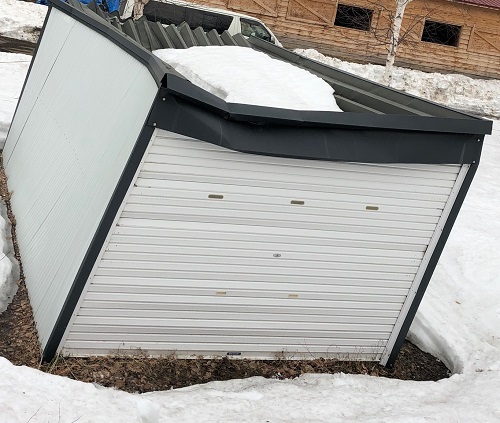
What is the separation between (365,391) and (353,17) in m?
22.4

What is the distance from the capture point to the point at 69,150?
7.56m

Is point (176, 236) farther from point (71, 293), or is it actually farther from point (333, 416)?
point (333, 416)

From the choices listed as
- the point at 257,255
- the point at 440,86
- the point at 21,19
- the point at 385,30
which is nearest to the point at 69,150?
the point at 257,255

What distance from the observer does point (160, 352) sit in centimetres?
666

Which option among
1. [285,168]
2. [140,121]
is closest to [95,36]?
[140,121]

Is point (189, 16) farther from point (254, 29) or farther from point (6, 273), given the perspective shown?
point (6, 273)

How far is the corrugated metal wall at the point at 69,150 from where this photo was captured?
611 cm

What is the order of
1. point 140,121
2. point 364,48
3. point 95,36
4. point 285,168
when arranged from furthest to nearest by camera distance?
point 364,48 → point 95,36 → point 285,168 → point 140,121

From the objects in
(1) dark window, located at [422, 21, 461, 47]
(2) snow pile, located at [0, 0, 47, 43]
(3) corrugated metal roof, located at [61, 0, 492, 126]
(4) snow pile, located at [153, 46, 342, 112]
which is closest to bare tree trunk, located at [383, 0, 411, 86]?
(3) corrugated metal roof, located at [61, 0, 492, 126]

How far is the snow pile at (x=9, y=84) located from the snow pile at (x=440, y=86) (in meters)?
10.1

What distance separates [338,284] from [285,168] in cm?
139

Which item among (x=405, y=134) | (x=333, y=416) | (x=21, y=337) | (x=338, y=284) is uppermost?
(x=405, y=134)

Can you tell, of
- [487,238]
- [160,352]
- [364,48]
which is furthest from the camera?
[364,48]

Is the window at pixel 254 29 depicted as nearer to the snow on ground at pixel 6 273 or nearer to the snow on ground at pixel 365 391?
the snow on ground at pixel 365 391
